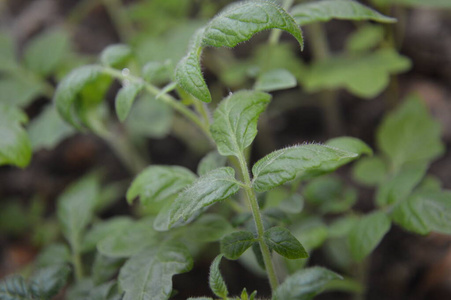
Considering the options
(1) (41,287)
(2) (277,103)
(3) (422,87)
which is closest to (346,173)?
(2) (277,103)

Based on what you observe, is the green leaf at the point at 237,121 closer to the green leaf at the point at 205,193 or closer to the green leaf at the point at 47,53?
the green leaf at the point at 205,193

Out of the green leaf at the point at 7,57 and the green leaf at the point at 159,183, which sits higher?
the green leaf at the point at 7,57

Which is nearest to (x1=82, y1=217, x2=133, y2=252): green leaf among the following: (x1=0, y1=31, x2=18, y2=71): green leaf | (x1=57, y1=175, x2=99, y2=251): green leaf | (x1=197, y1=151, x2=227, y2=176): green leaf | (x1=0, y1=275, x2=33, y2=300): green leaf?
(x1=57, y1=175, x2=99, y2=251): green leaf

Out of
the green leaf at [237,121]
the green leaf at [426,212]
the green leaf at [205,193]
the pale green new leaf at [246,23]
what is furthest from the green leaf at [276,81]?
the green leaf at [426,212]

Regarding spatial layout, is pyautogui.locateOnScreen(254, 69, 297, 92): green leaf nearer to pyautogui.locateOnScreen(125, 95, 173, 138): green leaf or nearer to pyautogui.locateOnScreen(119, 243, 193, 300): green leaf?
pyautogui.locateOnScreen(119, 243, 193, 300): green leaf

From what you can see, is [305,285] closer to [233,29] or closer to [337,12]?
[233,29]

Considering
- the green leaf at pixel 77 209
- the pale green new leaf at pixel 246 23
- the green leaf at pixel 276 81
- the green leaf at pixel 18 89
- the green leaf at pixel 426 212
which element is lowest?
the green leaf at pixel 426 212
